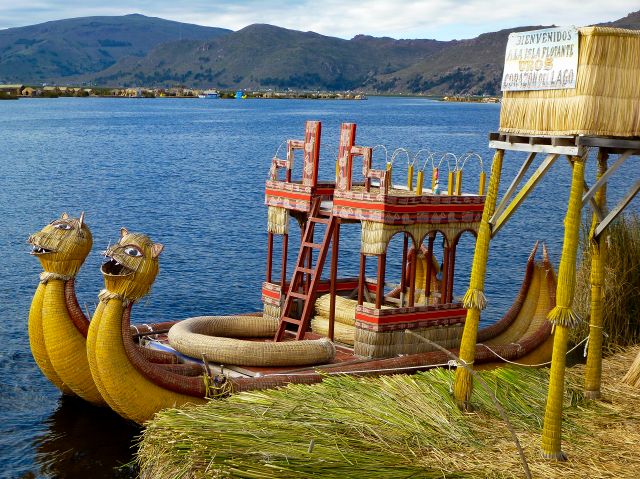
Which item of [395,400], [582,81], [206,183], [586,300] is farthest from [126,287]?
[206,183]

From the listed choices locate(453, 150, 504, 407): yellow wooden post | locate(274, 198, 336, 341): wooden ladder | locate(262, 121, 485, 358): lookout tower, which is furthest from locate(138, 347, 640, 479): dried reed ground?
locate(274, 198, 336, 341): wooden ladder

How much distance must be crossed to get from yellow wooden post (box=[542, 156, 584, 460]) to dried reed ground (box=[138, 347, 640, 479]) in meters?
0.35

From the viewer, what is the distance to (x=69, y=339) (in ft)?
59.3

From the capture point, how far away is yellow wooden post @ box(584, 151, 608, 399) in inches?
574

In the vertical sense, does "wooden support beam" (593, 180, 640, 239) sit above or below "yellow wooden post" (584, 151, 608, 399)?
above

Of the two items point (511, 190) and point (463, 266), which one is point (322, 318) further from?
point (463, 266)

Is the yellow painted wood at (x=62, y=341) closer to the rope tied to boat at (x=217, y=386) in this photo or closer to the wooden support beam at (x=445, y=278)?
the rope tied to boat at (x=217, y=386)

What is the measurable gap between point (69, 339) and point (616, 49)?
11.2 meters

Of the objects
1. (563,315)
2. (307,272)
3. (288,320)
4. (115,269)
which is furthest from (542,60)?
(288,320)

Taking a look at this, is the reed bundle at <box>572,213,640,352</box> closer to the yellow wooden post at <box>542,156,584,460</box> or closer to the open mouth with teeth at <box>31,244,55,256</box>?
the yellow wooden post at <box>542,156,584,460</box>

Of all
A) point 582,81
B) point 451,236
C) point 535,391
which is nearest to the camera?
point 582,81

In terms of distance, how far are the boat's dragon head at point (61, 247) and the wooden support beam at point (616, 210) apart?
954 centimetres

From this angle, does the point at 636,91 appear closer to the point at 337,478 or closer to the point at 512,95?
the point at 512,95

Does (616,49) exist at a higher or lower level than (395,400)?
higher
